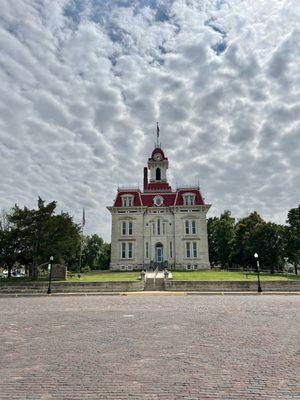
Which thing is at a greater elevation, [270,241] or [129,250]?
[270,241]

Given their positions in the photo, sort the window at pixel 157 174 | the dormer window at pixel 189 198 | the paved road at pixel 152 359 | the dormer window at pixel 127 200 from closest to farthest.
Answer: the paved road at pixel 152 359 → the dormer window at pixel 189 198 → the dormer window at pixel 127 200 → the window at pixel 157 174

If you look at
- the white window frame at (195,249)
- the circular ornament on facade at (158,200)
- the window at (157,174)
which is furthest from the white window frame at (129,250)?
the window at (157,174)

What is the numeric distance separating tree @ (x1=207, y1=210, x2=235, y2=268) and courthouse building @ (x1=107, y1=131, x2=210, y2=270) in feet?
57.1

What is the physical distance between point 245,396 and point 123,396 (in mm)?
2017

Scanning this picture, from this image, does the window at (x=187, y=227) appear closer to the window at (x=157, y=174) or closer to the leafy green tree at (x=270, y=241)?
the leafy green tree at (x=270, y=241)

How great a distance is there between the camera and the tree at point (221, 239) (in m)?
74.9

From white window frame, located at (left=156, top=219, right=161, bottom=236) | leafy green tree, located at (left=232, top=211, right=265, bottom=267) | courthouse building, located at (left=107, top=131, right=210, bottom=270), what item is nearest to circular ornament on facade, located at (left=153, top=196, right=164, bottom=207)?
courthouse building, located at (left=107, top=131, right=210, bottom=270)

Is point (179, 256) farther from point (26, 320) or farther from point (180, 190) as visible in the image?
point (26, 320)

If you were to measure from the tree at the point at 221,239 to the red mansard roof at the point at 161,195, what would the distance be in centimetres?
1790

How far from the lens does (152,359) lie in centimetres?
799

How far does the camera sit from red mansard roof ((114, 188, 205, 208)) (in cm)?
5856

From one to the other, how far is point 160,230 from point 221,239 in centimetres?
2276

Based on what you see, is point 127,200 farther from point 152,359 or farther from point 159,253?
point 152,359

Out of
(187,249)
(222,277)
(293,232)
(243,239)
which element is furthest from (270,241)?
(222,277)
